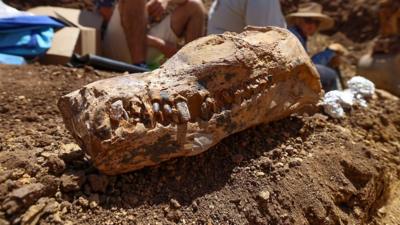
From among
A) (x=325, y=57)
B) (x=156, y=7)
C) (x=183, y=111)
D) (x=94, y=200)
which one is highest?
(x=183, y=111)

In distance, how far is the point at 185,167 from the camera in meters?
2.08

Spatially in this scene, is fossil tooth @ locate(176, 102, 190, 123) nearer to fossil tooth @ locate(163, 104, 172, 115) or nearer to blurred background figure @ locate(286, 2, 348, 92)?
fossil tooth @ locate(163, 104, 172, 115)

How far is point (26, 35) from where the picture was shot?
3.25 meters

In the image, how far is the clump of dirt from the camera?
183 cm

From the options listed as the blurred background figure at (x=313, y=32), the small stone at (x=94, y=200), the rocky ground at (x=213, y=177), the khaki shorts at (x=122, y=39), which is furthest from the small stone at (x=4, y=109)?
the blurred background figure at (x=313, y=32)

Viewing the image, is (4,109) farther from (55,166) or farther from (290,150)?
Answer: (290,150)

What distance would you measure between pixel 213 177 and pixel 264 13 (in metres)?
1.28

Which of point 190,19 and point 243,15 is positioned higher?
point 243,15

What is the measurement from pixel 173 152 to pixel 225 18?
151 cm

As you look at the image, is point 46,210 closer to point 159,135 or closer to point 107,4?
→ point 159,135

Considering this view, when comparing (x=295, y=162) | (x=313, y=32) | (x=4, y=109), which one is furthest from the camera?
(x=313, y=32)

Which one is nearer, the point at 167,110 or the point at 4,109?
the point at 167,110

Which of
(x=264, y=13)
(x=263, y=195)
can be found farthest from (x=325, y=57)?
(x=263, y=195)

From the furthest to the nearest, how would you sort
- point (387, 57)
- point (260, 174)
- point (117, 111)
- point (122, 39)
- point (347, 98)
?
point (387, 57)
point (122, 39)
point (347, 98)
point (260, 174)
point (117, 111)
